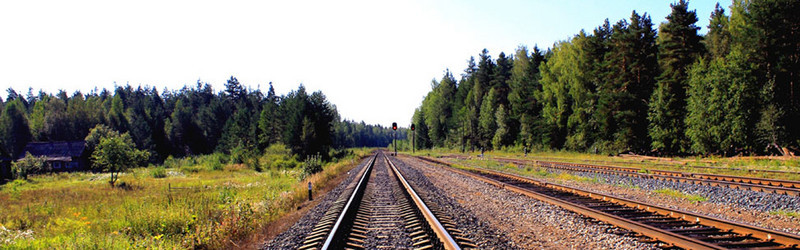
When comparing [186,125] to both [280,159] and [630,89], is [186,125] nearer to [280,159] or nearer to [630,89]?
[280,159]

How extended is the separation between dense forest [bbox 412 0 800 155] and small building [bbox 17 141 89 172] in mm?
59693

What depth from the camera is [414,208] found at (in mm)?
9734

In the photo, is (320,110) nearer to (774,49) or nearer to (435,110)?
(435,110)

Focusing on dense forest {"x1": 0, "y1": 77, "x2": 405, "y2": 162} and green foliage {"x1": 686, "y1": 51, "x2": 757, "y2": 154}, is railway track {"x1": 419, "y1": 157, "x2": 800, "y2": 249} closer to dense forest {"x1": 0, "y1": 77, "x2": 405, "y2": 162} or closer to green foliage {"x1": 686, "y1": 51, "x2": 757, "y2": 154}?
green foliage {"x1": 686, "y1": 51, "x2": 757, "y2": 154}

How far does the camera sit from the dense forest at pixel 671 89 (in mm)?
25953

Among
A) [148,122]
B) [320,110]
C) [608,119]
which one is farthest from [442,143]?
[148,122]

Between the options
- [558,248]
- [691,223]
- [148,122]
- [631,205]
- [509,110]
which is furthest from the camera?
[148,122]

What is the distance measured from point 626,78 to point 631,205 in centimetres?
3145

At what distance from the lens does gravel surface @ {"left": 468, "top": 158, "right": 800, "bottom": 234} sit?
804cm

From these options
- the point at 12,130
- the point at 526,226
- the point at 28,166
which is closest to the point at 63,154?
the point at 28,166

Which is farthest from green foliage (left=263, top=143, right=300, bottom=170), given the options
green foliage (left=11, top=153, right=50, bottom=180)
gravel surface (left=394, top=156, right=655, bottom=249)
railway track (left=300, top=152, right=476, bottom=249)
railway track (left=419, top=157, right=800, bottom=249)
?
railway track (left=419, top=157, right=800, bottom=249)

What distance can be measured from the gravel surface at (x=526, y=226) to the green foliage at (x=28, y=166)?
52683 mm

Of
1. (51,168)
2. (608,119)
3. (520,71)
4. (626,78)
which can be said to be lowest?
(51,168)

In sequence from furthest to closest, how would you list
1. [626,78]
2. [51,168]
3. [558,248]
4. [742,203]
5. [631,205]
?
[51,168], [626,78], [742,203], [631,205], [558,248]
